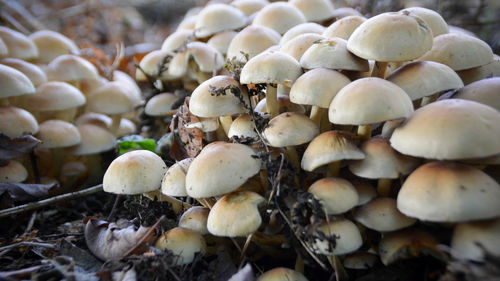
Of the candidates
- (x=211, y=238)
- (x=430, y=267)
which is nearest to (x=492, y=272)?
(x=430, y=267)

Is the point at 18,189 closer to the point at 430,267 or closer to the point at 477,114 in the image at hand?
the point at 430,267

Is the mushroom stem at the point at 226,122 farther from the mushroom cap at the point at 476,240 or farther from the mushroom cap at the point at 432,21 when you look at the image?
the mushroom cap at the point at 476,240

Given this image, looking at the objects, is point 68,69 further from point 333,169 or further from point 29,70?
point 333,169

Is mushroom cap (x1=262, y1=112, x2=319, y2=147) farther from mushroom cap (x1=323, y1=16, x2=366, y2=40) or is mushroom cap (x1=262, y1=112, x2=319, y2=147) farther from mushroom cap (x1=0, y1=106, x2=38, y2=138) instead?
mushroom cap (x1=0, y1=106, x2=38, y2=138)

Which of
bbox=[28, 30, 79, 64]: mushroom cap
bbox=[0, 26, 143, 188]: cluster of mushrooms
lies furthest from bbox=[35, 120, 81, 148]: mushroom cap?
bbox=[28, 30, 79, 64]: mushroom cap

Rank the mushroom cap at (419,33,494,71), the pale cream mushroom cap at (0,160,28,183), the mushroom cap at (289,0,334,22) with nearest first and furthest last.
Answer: the mushroom cap at (419,33,494,71), the pale cream mushroom cap at (0,160,28,183), the mushroom cap at (289,0,334,22)

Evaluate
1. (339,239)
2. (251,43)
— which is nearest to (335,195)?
(339,239)

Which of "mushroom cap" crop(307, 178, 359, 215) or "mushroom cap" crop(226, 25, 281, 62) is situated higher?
"mushroom cap" crop(226, 25, 281, 62)
